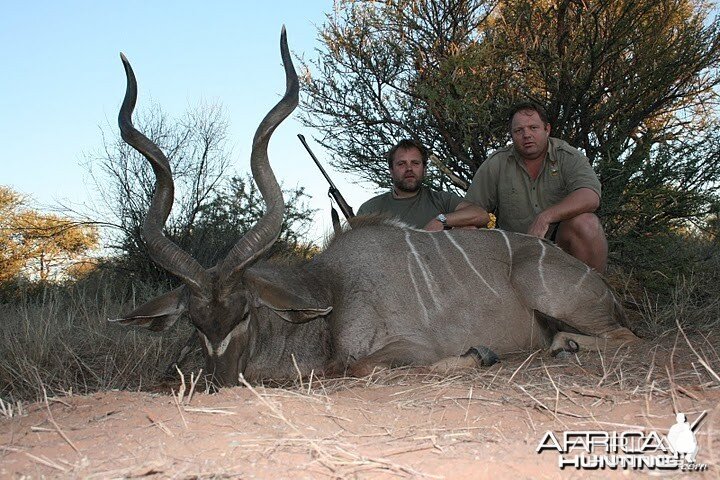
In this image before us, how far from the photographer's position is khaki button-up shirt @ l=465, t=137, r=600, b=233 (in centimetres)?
502

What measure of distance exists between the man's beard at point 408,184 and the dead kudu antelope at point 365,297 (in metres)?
1.58

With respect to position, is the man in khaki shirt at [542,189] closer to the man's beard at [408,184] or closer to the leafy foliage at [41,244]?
the man's beard at [408,184]

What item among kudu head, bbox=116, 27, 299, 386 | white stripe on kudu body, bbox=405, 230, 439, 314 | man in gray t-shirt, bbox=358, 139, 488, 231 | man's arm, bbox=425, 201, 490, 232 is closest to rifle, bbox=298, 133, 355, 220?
man in gray t-shirt, bbox=358, 139, 488, 231

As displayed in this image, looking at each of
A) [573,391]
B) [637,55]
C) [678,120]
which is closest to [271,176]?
[573,391]

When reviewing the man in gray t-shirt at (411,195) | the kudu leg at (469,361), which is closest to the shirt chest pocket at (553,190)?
the man in gray t-shirt at (411,195)

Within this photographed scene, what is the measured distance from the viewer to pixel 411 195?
6.03 m

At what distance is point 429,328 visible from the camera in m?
3.79

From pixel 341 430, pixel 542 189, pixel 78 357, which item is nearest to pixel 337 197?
pixel 542 189

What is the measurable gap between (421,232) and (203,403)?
7.48 ft

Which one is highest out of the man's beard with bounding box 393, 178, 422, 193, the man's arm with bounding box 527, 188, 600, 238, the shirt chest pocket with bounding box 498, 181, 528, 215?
the man's beard with bounding box 393, 178, 422, 193

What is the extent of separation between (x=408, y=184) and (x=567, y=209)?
1667 mm

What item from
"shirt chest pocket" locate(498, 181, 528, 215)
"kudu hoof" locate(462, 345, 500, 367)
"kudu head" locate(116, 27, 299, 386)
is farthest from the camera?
"shirt chest pocket" locate(498, 181, 528, 215)

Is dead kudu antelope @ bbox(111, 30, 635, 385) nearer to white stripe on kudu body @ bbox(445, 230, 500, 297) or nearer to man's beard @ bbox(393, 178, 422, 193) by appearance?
white stripe on kudu body @ bbox(445, 230, 500, 297)

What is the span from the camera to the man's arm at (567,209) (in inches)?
178
